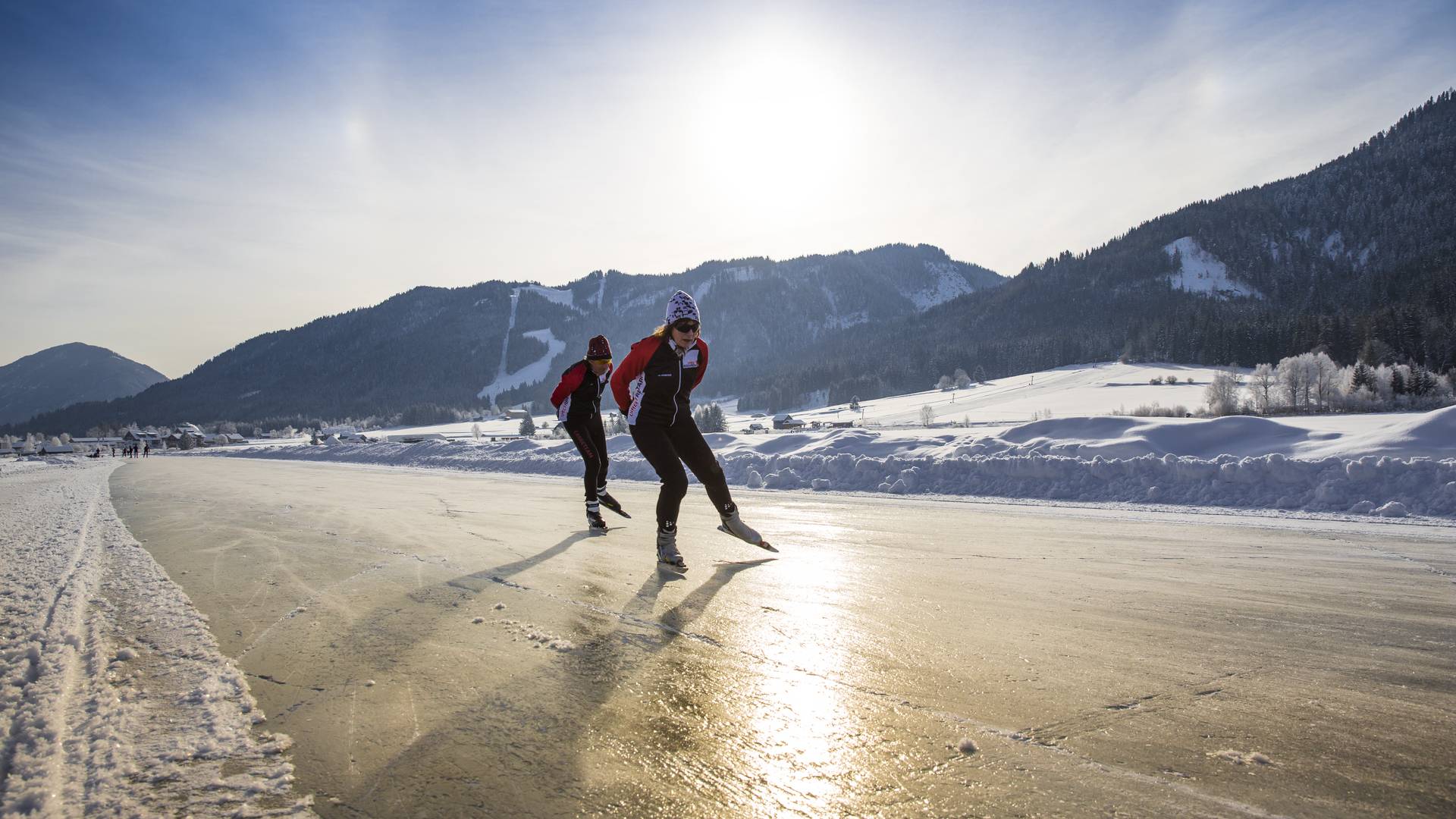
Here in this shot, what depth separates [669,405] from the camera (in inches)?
217

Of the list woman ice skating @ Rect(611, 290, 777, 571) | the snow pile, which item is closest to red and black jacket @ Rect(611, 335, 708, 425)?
woman ice skating @ Rect(611, 290, 777, 571)

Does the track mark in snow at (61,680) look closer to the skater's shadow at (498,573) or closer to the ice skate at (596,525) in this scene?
the skater's shadow at (498,573)

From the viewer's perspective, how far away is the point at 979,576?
14.9 feet

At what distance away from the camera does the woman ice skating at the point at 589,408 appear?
7.87m

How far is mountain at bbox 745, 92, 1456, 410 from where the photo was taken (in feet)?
330

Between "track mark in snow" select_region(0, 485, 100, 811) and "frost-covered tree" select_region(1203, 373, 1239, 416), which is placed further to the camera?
"frost-covered tree" select_region(1203, 373, 1239, 416)

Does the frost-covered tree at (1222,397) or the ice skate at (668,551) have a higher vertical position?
the frost-covered tree at (1222,397)

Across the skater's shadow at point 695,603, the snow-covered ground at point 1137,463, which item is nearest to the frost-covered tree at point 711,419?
the snow-covered ground at point 1137,463

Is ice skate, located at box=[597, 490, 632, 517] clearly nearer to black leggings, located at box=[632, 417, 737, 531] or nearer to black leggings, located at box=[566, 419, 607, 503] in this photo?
black leggings, located at box=[566, 419, 607, 503]

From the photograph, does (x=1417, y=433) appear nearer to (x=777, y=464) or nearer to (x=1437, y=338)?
(x=777, y=464)

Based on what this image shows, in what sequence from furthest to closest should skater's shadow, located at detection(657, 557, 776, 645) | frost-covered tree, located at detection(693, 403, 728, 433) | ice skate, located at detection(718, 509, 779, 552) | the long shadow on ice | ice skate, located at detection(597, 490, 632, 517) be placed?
frost-covered tree, located at detection(693, 403, 728, 433) → ice skate, located at detection(597, 490, 632, 517) → ice skate, located at detection(718, 509, 779, 552) → skater's shadow, located at detection(657, 557, 776, 645) → the long shadow on ice

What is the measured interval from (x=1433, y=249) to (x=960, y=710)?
183m

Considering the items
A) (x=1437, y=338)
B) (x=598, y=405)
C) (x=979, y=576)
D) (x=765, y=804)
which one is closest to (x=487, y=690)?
(x=765, y=804)

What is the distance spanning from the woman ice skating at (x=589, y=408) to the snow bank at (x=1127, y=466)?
6109 mm
